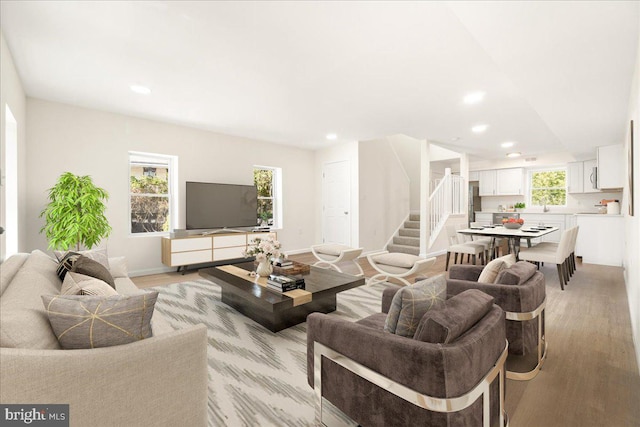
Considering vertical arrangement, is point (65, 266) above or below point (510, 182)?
below

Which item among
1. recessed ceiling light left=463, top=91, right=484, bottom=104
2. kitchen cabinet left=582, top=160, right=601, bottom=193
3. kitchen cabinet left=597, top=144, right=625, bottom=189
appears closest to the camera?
recessed ceiling light left=463, top=91, right=484, bottom=104

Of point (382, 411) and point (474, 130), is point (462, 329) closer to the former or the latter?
point (382, 411)

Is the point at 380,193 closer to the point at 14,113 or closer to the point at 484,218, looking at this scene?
the point at 484,218

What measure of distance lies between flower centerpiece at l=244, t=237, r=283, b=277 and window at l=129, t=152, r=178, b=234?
2.87 metres

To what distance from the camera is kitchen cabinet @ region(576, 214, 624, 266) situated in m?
5.62

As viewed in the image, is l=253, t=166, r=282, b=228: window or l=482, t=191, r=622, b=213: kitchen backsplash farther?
l=482, t=191, r=622, b=213: kitchen backsplash

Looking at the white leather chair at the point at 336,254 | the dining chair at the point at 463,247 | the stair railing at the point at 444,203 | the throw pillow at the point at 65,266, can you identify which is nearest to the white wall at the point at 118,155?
the white leather chair at the point at 336,254

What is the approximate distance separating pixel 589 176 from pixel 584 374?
7.23m

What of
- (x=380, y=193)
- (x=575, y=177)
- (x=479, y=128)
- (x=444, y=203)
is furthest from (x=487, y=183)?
(x=479, y=128)

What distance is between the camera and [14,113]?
319cm

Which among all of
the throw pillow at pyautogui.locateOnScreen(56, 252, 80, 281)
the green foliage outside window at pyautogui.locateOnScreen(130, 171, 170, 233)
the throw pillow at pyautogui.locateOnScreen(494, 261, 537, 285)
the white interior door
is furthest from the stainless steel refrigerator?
the throw pillow at pyautogui.locateOnScreen(56, 252, 80, 281)

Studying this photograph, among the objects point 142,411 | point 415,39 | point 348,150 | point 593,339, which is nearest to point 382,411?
point 142,411

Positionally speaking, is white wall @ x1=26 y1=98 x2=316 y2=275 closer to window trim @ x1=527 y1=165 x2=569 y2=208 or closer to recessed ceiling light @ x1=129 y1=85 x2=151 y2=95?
recessed ceiling light @ x1=129 y1=85 x2=151 y2=95

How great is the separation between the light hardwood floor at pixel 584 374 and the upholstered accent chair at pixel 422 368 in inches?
14.9
